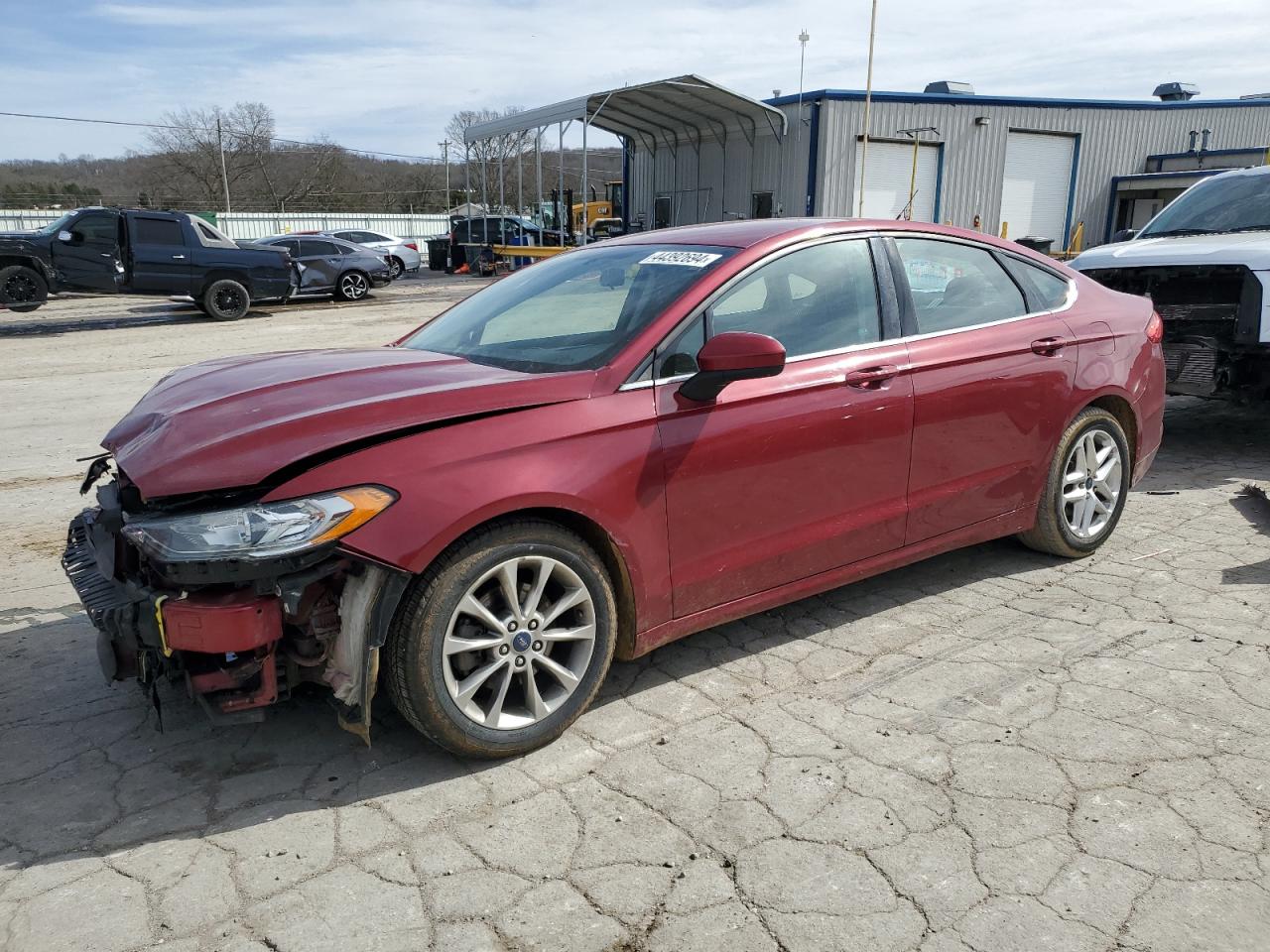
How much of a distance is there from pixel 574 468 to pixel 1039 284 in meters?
2.80

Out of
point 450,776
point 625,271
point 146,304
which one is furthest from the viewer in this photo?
point 146,304

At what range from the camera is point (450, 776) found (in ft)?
9.69

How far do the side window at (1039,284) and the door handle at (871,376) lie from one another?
1.14m

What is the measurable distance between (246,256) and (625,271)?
→ 1595cm

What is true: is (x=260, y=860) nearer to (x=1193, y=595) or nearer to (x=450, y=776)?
(x=450, y=776)

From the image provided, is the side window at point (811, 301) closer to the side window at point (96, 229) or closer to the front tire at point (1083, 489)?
the front tire at point (1083, 489)

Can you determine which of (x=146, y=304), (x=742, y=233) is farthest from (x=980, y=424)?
(x=146, y=304)

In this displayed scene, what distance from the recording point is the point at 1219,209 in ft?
25.0

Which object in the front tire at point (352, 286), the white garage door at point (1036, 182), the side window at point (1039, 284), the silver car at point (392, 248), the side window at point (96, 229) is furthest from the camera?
the silver car at point (392, 248)

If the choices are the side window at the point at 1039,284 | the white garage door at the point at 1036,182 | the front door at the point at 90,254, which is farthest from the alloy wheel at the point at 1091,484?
the white garage door at the point at 1036,182

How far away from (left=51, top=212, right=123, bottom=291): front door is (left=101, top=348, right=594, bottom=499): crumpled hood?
49.8 ft

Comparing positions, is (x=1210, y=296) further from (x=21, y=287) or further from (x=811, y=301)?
(x=21, y=287)

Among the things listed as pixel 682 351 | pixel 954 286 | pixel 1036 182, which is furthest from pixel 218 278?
pixel 1036 182

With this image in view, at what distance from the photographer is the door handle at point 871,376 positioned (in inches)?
144
